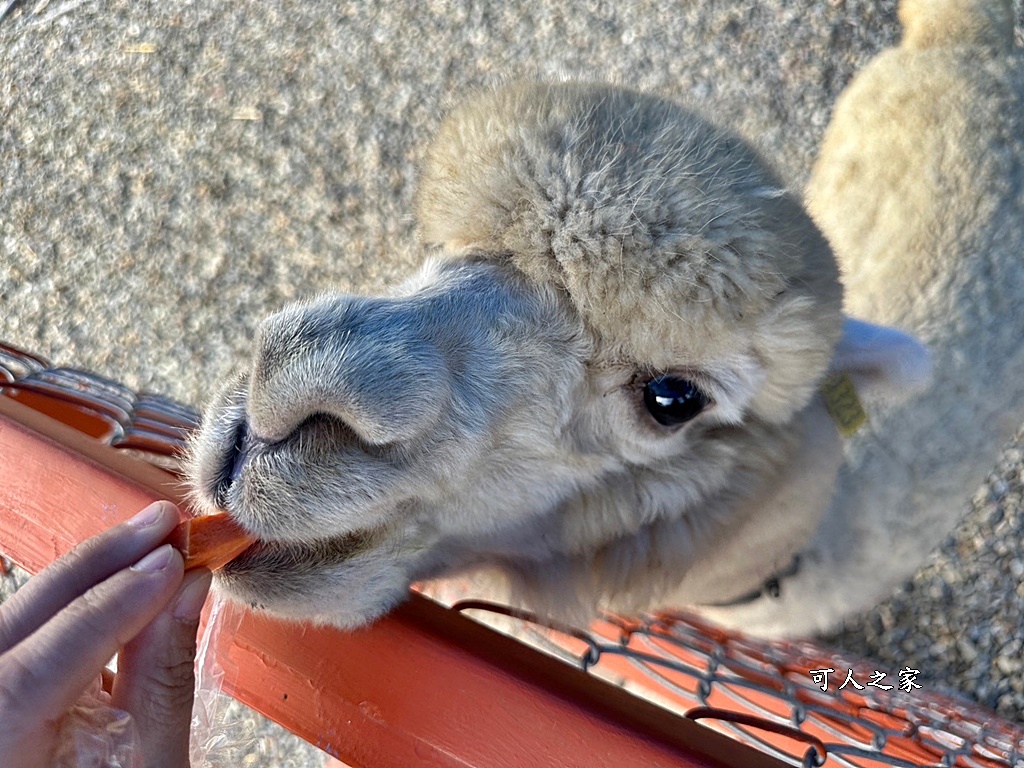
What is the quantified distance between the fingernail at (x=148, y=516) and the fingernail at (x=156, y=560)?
37 millimetres

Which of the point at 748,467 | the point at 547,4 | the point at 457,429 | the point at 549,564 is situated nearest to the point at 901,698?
the point at 748,467

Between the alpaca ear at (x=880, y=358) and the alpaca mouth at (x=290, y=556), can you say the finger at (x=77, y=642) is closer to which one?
the alpaca mouth at (x=290, y=556)

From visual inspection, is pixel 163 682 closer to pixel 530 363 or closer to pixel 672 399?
pixel 530 363

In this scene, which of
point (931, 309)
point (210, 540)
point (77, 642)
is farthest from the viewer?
point (931, 309)

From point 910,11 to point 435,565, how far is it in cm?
308

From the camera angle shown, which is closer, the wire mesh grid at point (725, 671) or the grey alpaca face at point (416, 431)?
the grey alpaca face at point (416, 431)

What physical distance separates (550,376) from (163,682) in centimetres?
80

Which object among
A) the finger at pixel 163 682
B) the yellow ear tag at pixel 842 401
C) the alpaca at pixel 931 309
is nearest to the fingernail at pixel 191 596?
the finger at pixel 163 682

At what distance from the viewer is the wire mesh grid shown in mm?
1511

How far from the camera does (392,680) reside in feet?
3.17

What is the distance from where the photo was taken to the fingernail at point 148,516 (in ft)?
3.20

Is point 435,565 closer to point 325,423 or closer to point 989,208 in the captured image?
point 325,423

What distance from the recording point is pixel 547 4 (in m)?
4.21

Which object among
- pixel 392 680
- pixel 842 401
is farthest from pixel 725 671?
pixel 392 680
